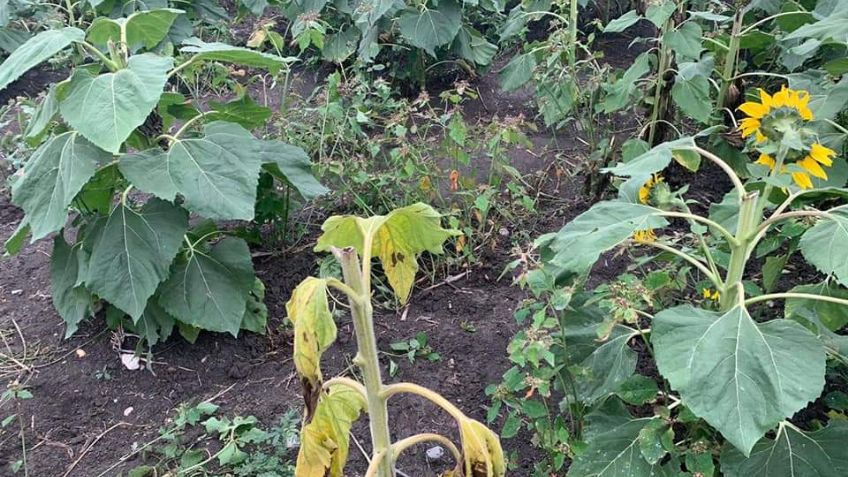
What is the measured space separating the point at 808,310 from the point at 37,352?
2.67m

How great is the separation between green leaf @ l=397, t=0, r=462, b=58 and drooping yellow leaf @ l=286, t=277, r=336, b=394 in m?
3.25

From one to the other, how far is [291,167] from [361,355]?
1.57 m

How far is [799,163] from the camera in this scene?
64.6 inches

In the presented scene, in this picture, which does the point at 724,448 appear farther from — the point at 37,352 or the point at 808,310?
the point at 37,352

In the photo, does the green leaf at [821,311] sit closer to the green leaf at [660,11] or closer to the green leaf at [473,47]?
the green leaf at [660,11]

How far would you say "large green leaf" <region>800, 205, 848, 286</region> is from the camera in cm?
143

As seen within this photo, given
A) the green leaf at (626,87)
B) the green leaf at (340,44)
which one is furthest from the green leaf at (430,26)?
the green leaf at (626,87)

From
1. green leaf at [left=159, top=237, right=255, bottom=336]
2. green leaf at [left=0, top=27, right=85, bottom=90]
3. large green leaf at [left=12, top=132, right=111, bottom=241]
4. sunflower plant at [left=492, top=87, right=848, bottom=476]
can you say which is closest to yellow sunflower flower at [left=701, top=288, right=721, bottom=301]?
sunflower plant at [left=492, top=87, right=848, bottom=476]

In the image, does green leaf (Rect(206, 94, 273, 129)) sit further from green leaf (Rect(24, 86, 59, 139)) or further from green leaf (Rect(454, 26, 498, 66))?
green leaf (Rect(454, 26, 498, 66))

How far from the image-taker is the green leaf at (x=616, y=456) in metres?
1.66

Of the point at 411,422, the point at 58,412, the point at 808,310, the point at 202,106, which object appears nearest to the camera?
the point at 808,310

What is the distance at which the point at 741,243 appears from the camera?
1604 mm

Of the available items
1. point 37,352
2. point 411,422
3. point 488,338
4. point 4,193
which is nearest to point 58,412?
point 37,352

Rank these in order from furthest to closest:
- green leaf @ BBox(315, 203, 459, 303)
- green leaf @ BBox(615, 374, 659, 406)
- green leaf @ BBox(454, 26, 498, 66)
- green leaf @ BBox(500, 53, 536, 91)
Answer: green leaf @ BBox(454, 26, 498, 66) < green leaf @ BBox(500, 53, 536, 91) < green leaf @ BBox(615, 374, 659, 406) < green leaf @ BBox(315, 203, 459, 303)
